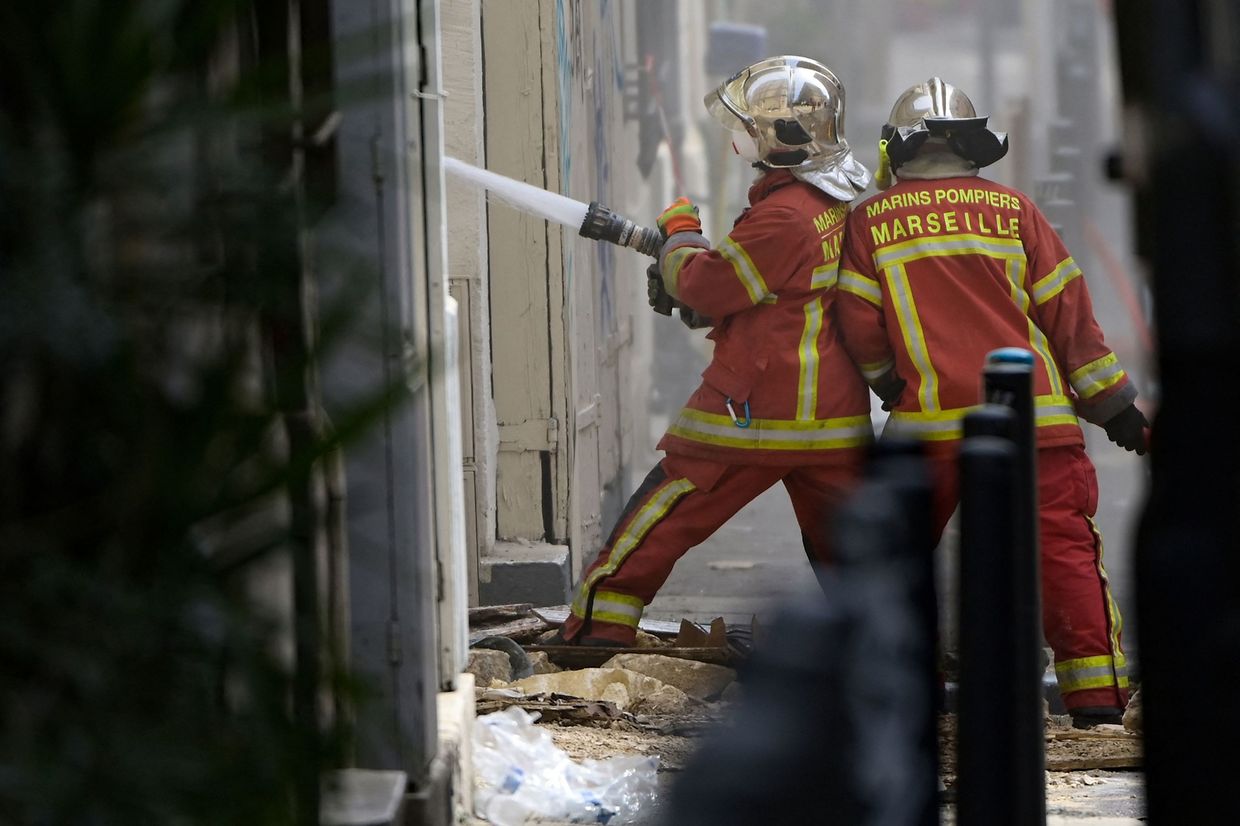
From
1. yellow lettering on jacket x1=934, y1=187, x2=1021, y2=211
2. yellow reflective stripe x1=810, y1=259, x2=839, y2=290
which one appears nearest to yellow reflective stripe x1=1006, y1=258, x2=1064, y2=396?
yellow lettering on jacket x1=934, y1=187, x2=1021, y2=211

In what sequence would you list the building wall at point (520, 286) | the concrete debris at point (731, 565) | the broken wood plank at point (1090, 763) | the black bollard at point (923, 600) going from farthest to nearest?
the concrete debris at point (731, 565), the building wall at point (520, 286), the broken wood plank at point (1090, 763), the black bollard at point (923, 600)

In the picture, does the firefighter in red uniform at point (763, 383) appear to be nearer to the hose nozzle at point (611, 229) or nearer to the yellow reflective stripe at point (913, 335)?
the hose nozzle at point (611, 229)

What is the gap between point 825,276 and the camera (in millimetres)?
5445

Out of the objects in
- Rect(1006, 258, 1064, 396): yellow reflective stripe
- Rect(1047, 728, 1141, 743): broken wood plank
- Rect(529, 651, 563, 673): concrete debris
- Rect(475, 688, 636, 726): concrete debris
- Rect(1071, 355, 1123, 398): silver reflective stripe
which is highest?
Rect(1006, 258, 1064, 396): yellow reflective stripe

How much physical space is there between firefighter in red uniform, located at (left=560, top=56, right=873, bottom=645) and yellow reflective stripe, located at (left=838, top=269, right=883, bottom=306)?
0.28ft

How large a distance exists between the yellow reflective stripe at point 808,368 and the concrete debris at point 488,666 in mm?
1112

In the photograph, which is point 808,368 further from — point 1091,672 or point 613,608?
point 1091,672

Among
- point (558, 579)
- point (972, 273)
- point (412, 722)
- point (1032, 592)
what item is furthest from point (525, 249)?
point (1032, 592)

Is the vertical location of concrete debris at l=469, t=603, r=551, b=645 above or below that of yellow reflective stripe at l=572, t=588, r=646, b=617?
below

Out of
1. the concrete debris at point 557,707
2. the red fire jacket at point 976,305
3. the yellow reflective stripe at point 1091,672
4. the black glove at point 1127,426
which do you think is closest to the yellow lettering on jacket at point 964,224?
the red fire jacket at point 976,305

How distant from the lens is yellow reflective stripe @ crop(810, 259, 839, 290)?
544 centimetres

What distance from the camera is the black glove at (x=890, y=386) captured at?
543cm

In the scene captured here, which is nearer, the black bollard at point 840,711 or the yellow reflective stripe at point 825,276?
the black bollard at point 840,711

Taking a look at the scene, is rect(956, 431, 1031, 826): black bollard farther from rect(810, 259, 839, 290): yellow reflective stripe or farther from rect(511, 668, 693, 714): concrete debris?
rect(810, 259, 839, 290): yellow reflective stripe
